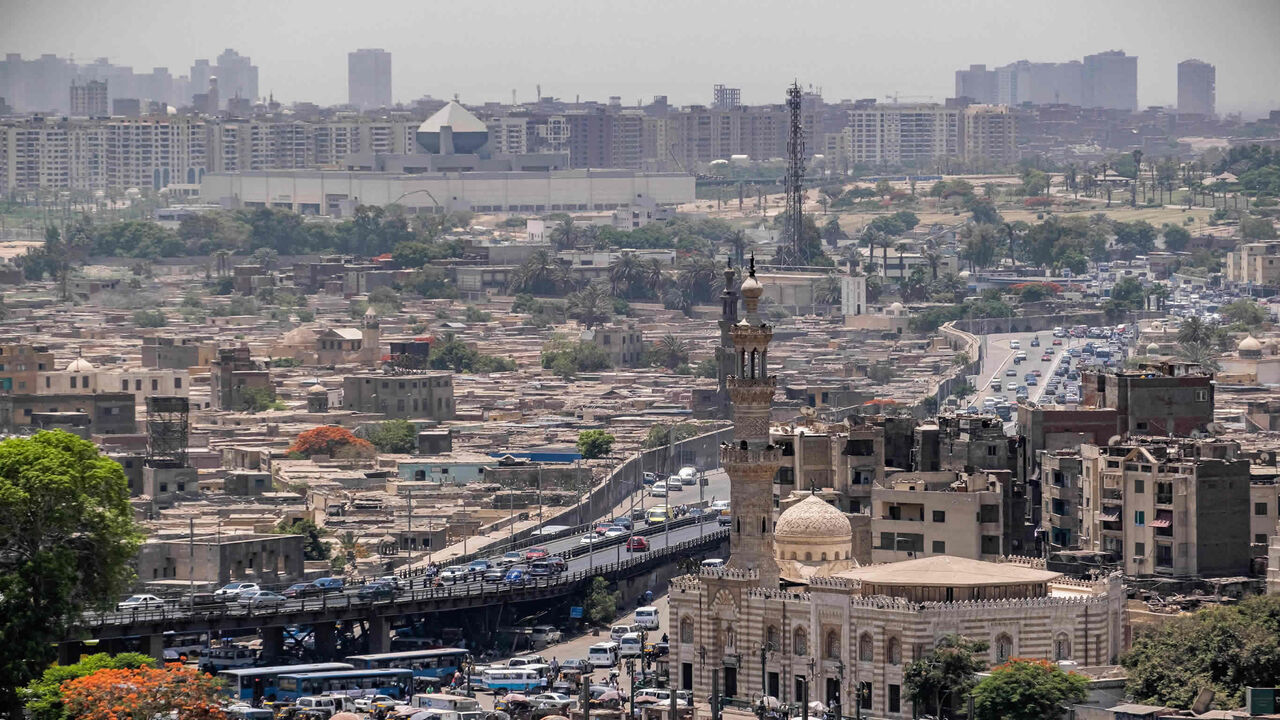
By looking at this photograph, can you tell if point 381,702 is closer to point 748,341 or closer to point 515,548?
point 748,341

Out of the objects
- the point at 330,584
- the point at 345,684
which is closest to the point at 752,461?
the point at 345,684

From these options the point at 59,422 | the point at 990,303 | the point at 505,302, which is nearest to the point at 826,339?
the point at 990,303

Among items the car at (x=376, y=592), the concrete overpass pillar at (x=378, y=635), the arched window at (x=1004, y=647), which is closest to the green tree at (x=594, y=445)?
the car at (x=376, y=592)

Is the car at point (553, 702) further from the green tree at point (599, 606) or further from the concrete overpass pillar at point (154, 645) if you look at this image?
the green tree at point (599, 606)

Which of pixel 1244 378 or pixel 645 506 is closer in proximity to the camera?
pixel 645 506

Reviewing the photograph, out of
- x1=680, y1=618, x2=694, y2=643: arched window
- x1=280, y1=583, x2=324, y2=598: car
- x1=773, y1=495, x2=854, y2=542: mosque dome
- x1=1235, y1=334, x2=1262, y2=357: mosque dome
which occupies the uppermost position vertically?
x1=773, y1=495, x2=854, y2=542: mosque dome

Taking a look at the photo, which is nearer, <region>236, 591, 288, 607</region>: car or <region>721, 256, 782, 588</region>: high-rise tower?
<region>721, 256, 782, 588</region>: high-rise tower

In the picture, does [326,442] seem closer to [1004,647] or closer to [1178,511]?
[1178,511]

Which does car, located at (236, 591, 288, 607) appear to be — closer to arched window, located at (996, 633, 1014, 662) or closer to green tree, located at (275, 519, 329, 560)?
green tree, located at (275, 519, 329, 560)

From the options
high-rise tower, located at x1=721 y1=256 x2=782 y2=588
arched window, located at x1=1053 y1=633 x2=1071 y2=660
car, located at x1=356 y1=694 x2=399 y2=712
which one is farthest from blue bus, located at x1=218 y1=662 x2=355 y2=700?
arched window, located at x1=1053 y1=633 x2=1071 y2=660
